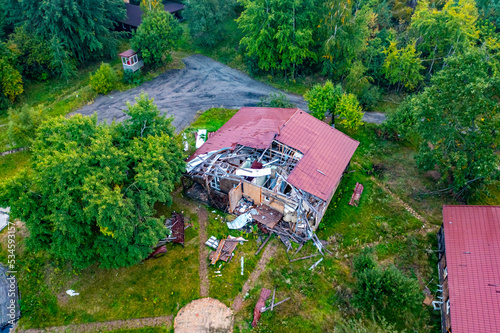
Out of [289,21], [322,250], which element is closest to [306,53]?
[289,21]

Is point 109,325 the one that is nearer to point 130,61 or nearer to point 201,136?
point 201,136

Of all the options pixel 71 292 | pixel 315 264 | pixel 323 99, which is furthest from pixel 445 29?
pixel 71 292

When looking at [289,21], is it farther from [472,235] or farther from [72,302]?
[72,302]

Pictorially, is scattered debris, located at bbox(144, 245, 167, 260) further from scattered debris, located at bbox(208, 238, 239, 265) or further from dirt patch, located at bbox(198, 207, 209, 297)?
scattered debris, located at bbox(208, 238, 239, 265)

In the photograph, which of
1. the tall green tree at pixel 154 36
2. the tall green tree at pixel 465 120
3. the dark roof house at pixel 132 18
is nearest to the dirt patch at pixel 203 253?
the tall green tree at pixel 465 120

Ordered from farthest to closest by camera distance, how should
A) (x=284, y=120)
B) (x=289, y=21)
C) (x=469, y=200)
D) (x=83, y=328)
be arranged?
(x=289, y=21)
(x=284, y=120)
(x=469, y=200)
(x=83, y=328)

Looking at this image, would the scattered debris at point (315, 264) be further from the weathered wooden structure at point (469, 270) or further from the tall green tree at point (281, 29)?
the tall green tree at point (281, 29)
